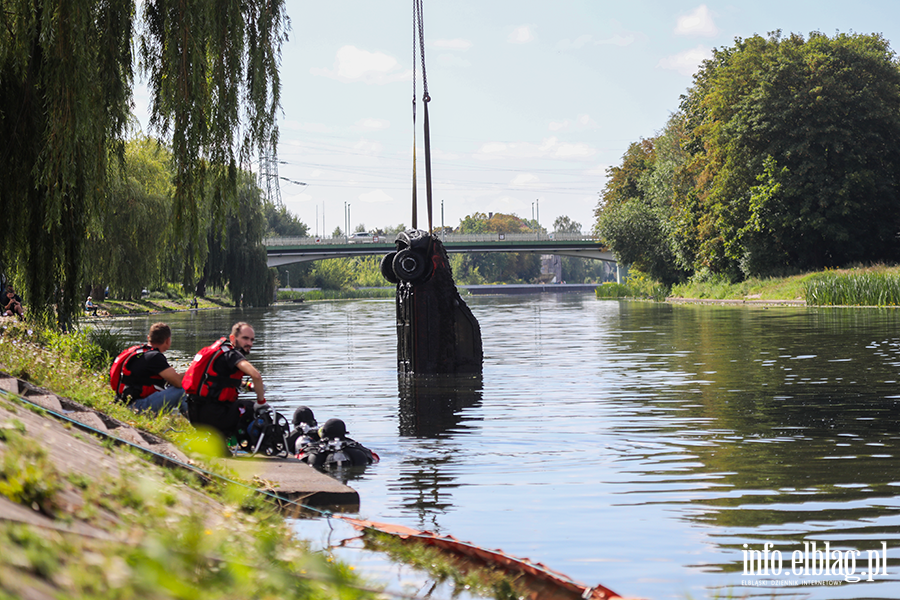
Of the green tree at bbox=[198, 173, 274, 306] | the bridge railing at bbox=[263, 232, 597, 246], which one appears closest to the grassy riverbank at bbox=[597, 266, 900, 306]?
the bridge railing at bbox=[263, 232, 597, 246]

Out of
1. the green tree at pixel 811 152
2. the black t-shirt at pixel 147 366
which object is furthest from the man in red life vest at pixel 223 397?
the green tree at pixel 811 152

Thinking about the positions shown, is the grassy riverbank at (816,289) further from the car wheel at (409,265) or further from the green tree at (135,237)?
the green tree at (135,237)

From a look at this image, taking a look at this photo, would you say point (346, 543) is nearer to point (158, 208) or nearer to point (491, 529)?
point (491, 529)

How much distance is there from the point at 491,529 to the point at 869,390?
9.36 meters

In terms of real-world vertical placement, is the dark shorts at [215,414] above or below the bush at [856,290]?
below

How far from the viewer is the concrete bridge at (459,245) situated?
301 ft

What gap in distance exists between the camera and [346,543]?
18.7 ft

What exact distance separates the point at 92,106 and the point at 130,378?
2.99 meters

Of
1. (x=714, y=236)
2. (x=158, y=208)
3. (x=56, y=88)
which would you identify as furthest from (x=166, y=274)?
(x=714, y=236)

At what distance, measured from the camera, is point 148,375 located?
10148mm

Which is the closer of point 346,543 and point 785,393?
point 346,543

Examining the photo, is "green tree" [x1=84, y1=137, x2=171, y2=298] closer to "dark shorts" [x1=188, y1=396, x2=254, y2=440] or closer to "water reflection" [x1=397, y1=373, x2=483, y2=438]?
"water reflection" [x1=397, y1=373, x2=483, y2=438]

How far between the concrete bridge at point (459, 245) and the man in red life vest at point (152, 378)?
80425mm

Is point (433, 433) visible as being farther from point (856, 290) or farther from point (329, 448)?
point (856, 290)
